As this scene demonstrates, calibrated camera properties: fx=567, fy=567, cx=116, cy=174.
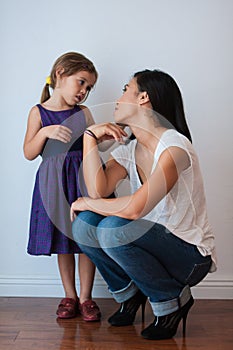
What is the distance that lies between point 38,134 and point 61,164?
141mm

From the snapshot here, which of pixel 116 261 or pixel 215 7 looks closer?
pixel 116 261

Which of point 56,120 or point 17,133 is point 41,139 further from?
point 17,133

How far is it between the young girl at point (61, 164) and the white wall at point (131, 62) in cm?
26

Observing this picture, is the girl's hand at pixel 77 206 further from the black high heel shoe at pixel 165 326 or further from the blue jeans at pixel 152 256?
the black high heel shoe at pixel 165 326

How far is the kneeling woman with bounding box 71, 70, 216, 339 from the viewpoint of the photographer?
5.85 feet

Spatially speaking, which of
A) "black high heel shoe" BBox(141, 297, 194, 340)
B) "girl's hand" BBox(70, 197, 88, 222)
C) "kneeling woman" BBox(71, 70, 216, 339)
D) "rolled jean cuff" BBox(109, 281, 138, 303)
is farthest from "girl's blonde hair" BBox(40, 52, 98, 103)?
"black high heel shoe" BBox(141, 297, 194, 340)

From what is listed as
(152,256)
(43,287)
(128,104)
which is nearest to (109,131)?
(128,104)

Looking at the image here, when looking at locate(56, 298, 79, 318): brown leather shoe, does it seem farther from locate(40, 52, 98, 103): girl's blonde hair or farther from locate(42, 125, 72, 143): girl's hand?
locate(40, 52, 98, 103): girl's blonde hair

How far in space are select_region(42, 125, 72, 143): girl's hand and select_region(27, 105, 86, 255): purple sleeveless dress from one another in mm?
47

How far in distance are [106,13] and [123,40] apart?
0.13m

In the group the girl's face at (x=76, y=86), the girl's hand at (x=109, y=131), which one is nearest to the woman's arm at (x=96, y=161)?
the girl's hand at (x=109, y=131)

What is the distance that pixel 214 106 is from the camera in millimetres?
2398

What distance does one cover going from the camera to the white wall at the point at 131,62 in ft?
7.81

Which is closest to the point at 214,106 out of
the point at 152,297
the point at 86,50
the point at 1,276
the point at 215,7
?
the point at 215,7
